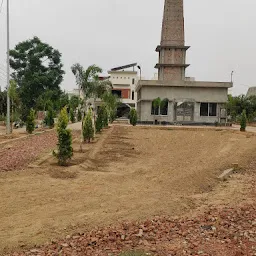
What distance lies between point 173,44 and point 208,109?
26.8 feet

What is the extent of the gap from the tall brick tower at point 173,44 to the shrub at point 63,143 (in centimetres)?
2943

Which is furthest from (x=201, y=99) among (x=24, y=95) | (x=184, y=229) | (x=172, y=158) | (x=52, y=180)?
(x=184, y=229)

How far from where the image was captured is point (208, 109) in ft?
120

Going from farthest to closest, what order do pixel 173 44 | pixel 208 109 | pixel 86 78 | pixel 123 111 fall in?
pixel 123 111
pixel 173 44
pixel 208 109
pixel 86 78

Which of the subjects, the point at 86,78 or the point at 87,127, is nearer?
the point at 87,127

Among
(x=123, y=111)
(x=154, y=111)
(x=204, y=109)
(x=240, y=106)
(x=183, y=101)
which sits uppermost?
(x=183, y=101)

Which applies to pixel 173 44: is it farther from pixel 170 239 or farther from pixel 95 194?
pixel 170 239

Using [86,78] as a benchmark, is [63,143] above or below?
below

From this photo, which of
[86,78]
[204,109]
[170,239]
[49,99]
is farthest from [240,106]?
[170,239]

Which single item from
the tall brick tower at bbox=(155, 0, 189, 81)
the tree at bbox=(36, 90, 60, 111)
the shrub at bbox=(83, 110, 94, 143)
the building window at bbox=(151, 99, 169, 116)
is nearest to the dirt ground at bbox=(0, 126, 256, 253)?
the shrub at bbox=(83, 110, 94, 143)

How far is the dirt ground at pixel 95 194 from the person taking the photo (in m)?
5.15

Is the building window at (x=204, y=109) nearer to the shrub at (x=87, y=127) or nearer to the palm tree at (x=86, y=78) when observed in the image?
the palm tree at (x=86, y=78)

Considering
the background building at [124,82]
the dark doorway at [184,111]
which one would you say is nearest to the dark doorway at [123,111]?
the background building at [124,82]

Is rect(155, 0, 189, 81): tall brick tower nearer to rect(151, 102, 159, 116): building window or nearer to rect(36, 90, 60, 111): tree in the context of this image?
rect(151, 102, 159, 116): building window
